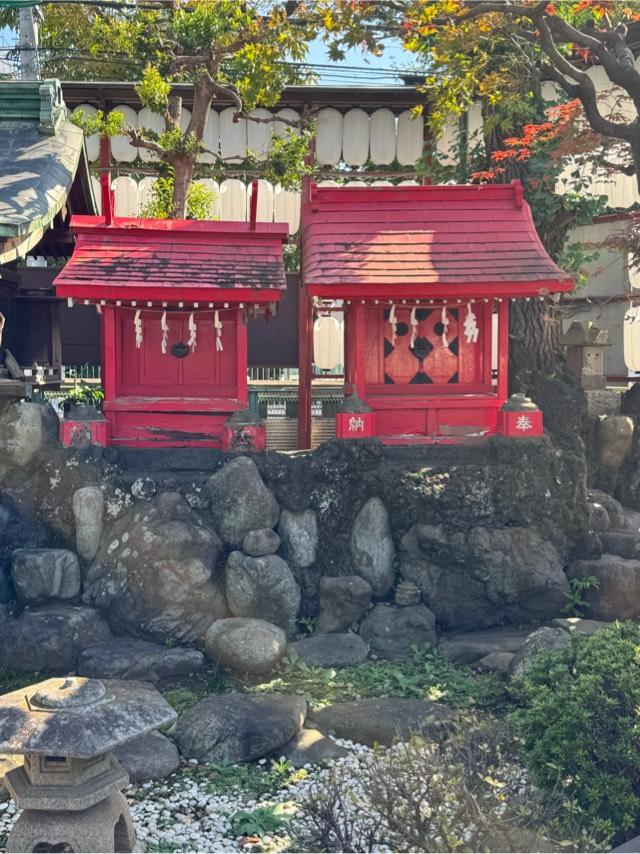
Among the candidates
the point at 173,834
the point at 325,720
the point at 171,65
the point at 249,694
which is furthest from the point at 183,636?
the point at 171,65

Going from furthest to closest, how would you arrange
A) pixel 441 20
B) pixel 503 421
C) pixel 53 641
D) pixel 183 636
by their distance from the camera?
pixel 503 421
pixel 441 20
pixel 183 636
pixel 53 641

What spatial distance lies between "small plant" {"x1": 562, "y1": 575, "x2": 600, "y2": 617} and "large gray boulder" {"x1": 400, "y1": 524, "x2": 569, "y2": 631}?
11cm

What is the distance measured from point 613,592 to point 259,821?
6.56m

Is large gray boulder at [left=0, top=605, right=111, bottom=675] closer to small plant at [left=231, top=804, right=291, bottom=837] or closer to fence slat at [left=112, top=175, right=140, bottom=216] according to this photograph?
small plant at [left=231, top=804, right=291, bottom=837]

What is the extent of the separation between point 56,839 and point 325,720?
377 cm

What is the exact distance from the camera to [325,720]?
898 centimetres

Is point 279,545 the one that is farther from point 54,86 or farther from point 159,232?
point 54,86

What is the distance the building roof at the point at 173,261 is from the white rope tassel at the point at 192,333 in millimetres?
689

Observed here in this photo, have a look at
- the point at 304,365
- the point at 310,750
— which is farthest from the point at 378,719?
the point at 304,365

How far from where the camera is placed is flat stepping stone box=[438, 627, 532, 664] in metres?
10.5

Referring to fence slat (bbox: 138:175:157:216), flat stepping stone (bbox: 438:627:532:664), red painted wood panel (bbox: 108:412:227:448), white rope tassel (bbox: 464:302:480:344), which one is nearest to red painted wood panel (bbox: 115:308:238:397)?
red painted wood panel (bbox: 108:412:227:448)

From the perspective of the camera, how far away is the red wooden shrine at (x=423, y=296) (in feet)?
38.2

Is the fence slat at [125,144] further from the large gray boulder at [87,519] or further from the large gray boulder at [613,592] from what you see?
the large gray boulder at [613,592]

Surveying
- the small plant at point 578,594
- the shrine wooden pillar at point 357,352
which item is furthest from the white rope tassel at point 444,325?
the small plant at point 578,594
